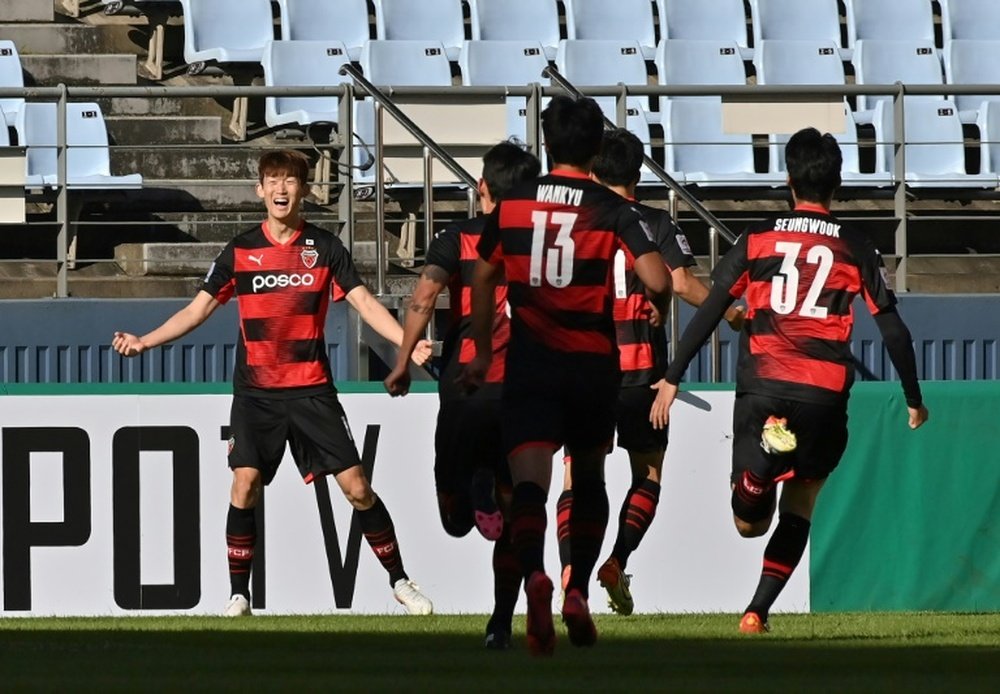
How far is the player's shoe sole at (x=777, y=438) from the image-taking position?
7988mm

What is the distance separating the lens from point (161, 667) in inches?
260

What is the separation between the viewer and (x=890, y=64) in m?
16.9

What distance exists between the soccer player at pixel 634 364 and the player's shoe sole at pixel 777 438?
1334 millimetres

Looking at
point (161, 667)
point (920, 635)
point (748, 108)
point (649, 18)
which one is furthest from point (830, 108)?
point (161, 667)

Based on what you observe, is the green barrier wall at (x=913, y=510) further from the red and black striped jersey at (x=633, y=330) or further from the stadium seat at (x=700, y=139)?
the stadium seat at (x=700, y=139)

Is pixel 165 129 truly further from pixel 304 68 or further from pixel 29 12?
pixel 29 12

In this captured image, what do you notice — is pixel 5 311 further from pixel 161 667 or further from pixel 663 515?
pixel 161 667

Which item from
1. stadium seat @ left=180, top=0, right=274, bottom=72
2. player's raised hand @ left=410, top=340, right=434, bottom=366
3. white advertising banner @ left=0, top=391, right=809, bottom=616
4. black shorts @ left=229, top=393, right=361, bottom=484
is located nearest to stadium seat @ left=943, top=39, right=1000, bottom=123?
stadium seat @ left=180, top=0, right=274, bottom=72

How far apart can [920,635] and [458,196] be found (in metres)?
6.64

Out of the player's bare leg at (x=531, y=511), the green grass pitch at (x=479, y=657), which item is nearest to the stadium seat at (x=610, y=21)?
the green grass pitch at (x=479, y=657)

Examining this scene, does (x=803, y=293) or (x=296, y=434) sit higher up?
(x=803, y=293)

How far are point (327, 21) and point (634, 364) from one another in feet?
25.2

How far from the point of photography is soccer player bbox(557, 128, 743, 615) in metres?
9.35

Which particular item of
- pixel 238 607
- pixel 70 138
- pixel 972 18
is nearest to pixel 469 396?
pixel 238 607
